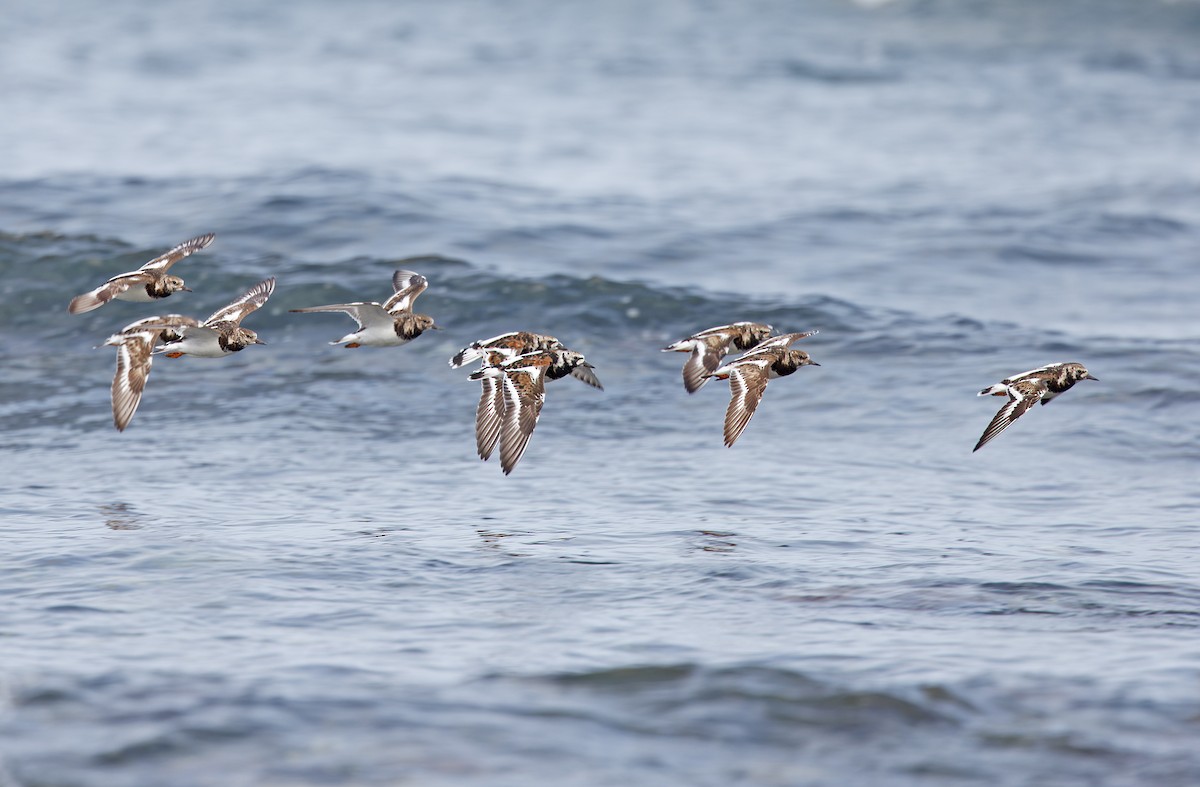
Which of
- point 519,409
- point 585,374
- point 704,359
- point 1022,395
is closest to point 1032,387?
point 1022,395

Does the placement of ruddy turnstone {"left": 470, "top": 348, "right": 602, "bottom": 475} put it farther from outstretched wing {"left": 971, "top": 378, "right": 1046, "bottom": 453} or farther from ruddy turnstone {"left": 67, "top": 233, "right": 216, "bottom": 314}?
outstretched wing {"left": 971, "top": 378, "right": 1046, "bottom": 453}

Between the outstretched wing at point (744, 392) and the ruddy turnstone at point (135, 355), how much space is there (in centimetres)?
376

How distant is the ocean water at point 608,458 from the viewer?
7.49 meters

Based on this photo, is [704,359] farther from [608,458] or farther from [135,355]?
[135,355]

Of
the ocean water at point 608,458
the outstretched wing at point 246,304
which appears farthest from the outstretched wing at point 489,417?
the outstretched wing at point 246,304

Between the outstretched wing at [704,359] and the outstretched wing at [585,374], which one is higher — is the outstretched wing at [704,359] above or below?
above

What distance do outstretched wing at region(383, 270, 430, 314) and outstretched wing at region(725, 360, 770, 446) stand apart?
2.47m

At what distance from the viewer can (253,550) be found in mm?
9867

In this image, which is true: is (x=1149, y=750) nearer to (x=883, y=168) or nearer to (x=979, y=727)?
(x=979, y=727)

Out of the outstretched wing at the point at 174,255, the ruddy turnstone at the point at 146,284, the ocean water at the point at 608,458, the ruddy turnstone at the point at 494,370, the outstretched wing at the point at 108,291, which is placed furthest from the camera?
the outstretched wing at the point at 174,255

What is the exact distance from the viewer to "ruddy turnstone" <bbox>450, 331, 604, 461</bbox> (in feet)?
32.3

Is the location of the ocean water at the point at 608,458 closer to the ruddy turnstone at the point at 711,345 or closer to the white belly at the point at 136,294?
the ruddy turnstone at the point at 711,345

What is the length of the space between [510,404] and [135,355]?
Answer: 8.73 feet

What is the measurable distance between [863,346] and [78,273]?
899cm
